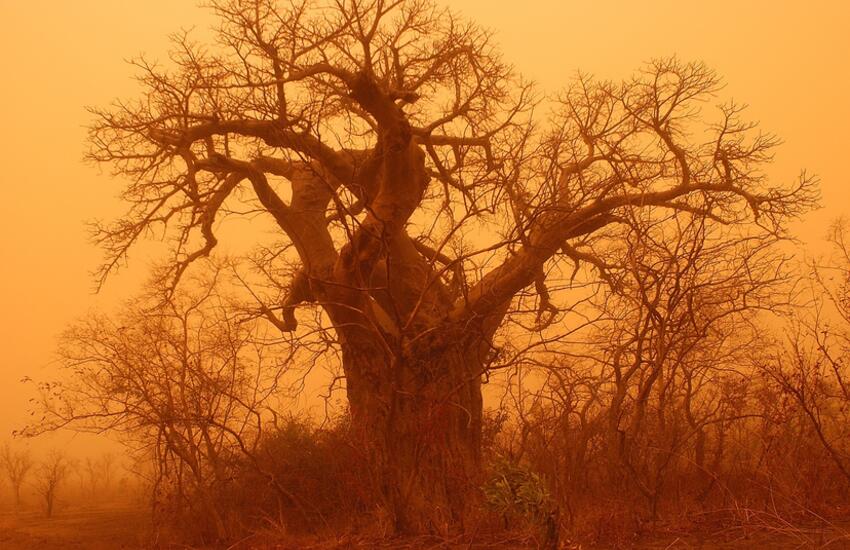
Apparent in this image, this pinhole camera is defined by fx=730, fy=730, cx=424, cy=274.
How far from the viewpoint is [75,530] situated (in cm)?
796

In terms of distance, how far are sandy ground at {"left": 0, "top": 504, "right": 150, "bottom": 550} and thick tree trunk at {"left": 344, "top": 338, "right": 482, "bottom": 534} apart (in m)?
2.48

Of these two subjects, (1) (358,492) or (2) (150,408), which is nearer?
(1) (358,492)

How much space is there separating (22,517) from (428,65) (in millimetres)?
7305

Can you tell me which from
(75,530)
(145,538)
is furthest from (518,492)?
(75,530)

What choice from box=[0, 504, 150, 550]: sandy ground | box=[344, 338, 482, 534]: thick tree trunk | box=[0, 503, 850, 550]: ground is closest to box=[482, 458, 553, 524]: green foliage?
box=[0, 503, 850, 550]: ground

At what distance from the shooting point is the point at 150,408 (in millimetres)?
6598

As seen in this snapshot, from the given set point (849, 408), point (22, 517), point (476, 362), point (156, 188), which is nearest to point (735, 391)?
point (849, 408)

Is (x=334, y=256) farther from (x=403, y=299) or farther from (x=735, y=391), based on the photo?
(x=735, y=391)

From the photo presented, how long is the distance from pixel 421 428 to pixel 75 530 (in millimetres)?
5418

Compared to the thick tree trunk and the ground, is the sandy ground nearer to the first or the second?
the ground

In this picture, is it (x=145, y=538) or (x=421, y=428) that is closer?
(x=421, y=428)

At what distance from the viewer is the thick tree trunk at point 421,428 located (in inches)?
175

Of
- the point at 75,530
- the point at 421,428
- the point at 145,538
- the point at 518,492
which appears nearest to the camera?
the point at 518,492

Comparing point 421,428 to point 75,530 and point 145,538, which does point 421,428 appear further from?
point 75,530
